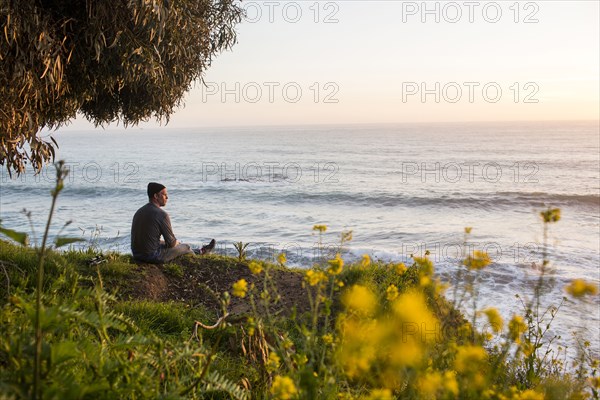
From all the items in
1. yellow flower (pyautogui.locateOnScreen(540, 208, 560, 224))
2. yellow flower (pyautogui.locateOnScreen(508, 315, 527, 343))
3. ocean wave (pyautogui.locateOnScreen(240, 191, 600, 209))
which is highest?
yellow flower (pyautogui.locateOnScreen(540, 208, 560, 224))

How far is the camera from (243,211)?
2669 centimetres

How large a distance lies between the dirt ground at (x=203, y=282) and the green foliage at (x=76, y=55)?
2.38 m

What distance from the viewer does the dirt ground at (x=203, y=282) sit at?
8.15 m

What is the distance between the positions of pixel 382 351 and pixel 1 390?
1611 millimetres

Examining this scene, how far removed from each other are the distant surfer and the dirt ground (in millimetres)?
201

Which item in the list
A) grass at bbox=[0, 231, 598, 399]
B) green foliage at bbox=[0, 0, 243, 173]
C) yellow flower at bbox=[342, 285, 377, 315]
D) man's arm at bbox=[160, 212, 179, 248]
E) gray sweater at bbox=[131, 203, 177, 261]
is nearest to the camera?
grass at bbox=[0, 231, 598, 399]

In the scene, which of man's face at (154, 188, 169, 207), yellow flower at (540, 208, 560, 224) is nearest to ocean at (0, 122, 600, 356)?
man's face at (154, 188, 169, 207)

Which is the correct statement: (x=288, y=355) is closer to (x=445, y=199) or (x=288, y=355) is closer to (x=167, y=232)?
(x=167, y=232)

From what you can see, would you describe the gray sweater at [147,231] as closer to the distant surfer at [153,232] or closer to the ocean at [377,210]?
the distant surfer at [153,232]

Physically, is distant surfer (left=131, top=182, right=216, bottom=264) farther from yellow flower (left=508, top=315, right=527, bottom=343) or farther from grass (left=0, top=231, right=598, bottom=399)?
yellow flower (left=508, top=315, right=527, bottom=343)

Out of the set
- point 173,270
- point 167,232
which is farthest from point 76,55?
point 173,270

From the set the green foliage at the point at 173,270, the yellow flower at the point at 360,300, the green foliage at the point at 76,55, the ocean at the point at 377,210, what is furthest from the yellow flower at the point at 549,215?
the green foliage at the point at 173,270

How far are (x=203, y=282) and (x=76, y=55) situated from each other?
157 inches

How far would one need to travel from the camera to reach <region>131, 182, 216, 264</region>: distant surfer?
9.45 m
